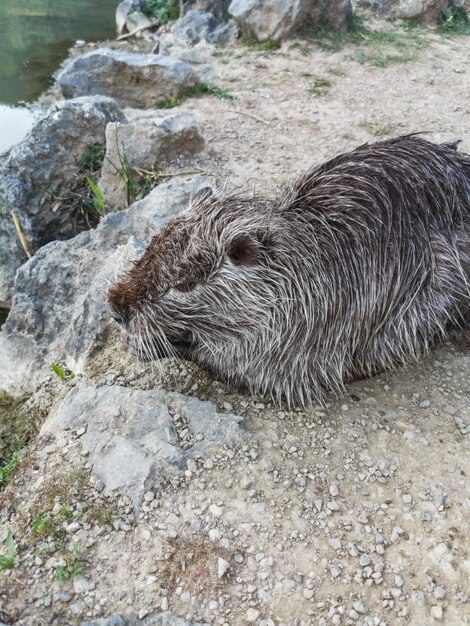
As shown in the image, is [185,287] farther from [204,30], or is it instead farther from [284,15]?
[204,30]

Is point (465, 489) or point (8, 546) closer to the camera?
point (8, 546)

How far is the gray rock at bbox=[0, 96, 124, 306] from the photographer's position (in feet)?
21.5

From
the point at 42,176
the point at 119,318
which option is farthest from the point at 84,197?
the point at 119,318

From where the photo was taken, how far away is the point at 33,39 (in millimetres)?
14602

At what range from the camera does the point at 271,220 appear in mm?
3422

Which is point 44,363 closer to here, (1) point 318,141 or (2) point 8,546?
(2) point 8,546

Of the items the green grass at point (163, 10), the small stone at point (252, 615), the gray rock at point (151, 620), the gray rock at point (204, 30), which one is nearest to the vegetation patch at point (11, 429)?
the gray rock at point (151, 620)

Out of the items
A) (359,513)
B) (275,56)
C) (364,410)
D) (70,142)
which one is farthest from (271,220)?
(275,56)

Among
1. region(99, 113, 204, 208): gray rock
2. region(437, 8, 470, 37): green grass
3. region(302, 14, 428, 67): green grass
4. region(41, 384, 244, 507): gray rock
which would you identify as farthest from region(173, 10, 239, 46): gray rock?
region(41, 384, 244, 507): gray rock

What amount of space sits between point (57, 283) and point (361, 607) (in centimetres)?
351

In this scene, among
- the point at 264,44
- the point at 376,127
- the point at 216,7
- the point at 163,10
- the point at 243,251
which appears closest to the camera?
the point at 243,251

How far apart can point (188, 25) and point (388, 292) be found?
10449mm

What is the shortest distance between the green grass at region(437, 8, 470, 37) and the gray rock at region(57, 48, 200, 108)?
5.63m

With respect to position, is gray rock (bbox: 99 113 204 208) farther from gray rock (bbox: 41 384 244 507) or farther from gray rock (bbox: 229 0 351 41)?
gray rock (bbox: 229 0 351 41)
